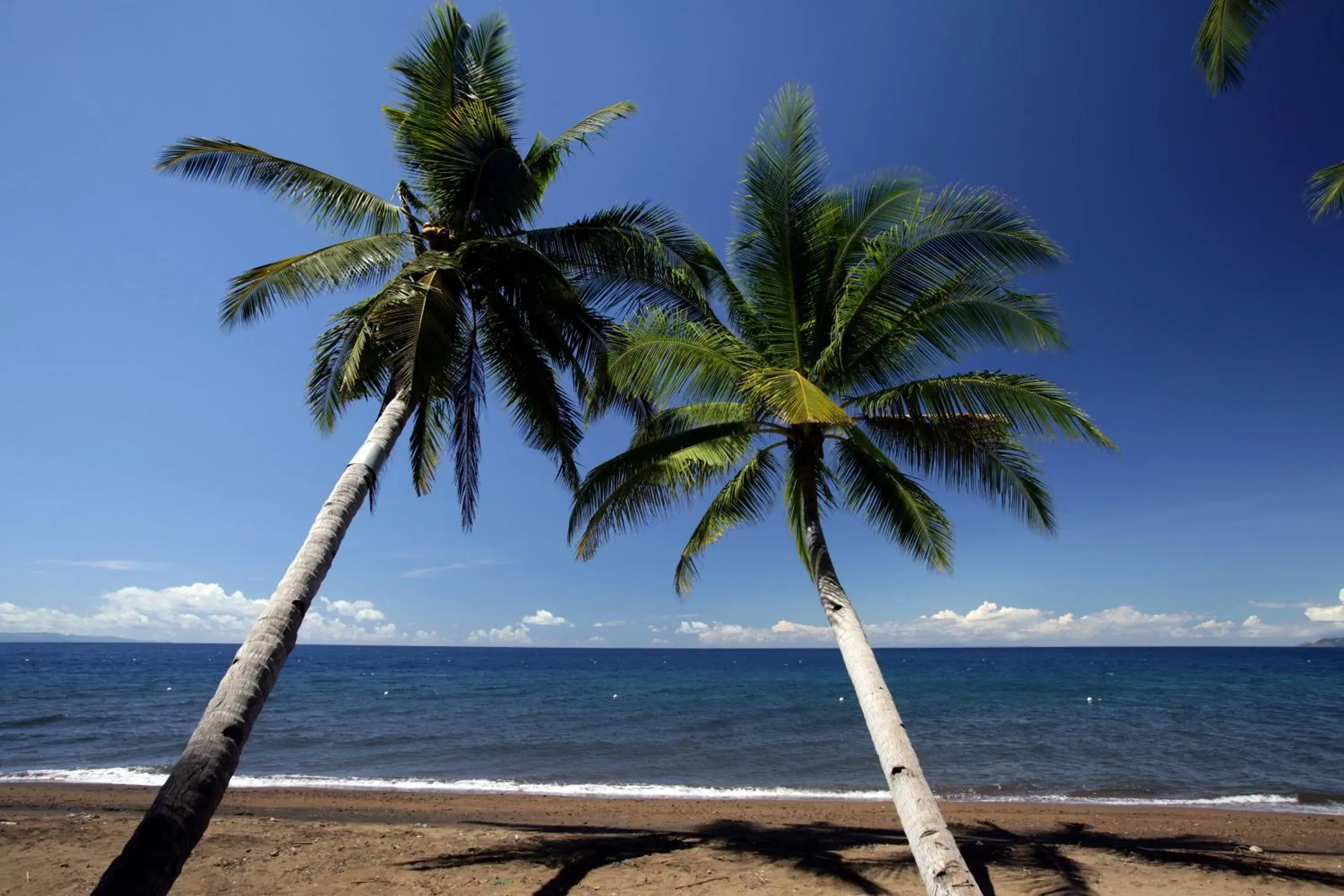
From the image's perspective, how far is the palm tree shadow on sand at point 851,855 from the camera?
7.54 meters

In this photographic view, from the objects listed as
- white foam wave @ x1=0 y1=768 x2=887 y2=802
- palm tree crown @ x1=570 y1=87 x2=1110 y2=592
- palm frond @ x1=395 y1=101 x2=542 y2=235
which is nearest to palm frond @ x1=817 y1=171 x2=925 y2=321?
palm tree crown @ x1=570 y1=87 x2=1110 y2=592

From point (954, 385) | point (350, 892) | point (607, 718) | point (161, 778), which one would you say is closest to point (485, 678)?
point (607, 718)

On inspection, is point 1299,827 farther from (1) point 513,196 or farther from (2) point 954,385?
(1) point 513,196

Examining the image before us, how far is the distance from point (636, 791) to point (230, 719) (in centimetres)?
1213

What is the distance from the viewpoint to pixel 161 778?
14469 mm

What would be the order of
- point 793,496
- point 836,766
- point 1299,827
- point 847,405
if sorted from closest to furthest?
point 847,405 < point 793,496 < point 1299,827 < point 836,766

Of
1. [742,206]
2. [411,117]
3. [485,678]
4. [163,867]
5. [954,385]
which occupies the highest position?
[411,117]

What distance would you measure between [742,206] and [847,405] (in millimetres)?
2625

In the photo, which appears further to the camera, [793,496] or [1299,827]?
→ [1299,827]

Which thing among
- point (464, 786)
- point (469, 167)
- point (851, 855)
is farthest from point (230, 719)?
point (464, 786)

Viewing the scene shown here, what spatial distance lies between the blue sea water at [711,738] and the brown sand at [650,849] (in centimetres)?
264

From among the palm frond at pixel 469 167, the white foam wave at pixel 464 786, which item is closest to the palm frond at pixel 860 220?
the palm frond at pixel 469 167

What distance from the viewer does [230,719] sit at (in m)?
4.19

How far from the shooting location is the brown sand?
23.5ft
